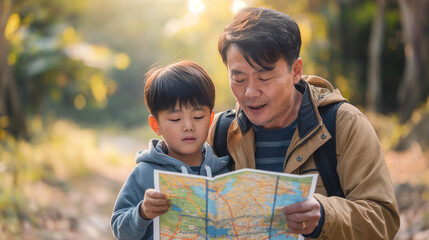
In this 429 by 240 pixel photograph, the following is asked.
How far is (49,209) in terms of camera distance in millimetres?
7230

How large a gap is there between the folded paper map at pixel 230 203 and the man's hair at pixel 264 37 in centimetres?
64

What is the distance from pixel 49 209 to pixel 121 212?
5.20 m

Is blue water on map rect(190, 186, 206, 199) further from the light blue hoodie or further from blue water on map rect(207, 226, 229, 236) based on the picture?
the light blue hoodie

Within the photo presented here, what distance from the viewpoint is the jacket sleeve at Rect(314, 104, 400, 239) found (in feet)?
7.03

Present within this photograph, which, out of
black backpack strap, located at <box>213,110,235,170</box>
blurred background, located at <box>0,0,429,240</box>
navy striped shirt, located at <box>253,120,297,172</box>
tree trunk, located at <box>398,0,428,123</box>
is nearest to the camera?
navy striped shirt, located at <box>253,120,297,172</box>

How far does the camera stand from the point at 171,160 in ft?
8.27

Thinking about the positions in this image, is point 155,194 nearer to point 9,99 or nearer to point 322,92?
point 322,92

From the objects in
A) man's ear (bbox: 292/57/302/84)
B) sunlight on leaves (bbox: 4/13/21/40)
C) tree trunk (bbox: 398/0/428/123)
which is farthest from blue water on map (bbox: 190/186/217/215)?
tree trunk (bbox: 398/0/428/123)

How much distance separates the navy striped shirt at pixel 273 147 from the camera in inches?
103

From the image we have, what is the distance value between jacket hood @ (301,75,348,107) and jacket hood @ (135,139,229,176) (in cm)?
53

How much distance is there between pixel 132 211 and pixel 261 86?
2.63ft

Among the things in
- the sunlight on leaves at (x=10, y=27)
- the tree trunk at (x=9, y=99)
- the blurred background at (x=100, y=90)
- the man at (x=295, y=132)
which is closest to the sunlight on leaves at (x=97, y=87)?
the blurred background at (x=100, y=90)

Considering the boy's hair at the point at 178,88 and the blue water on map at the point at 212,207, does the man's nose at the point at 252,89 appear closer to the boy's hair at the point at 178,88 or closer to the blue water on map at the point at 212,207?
the boy's hair at the point at 178,88

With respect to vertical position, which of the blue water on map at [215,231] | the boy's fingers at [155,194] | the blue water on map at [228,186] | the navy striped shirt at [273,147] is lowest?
the blue water on map at [215,231]
